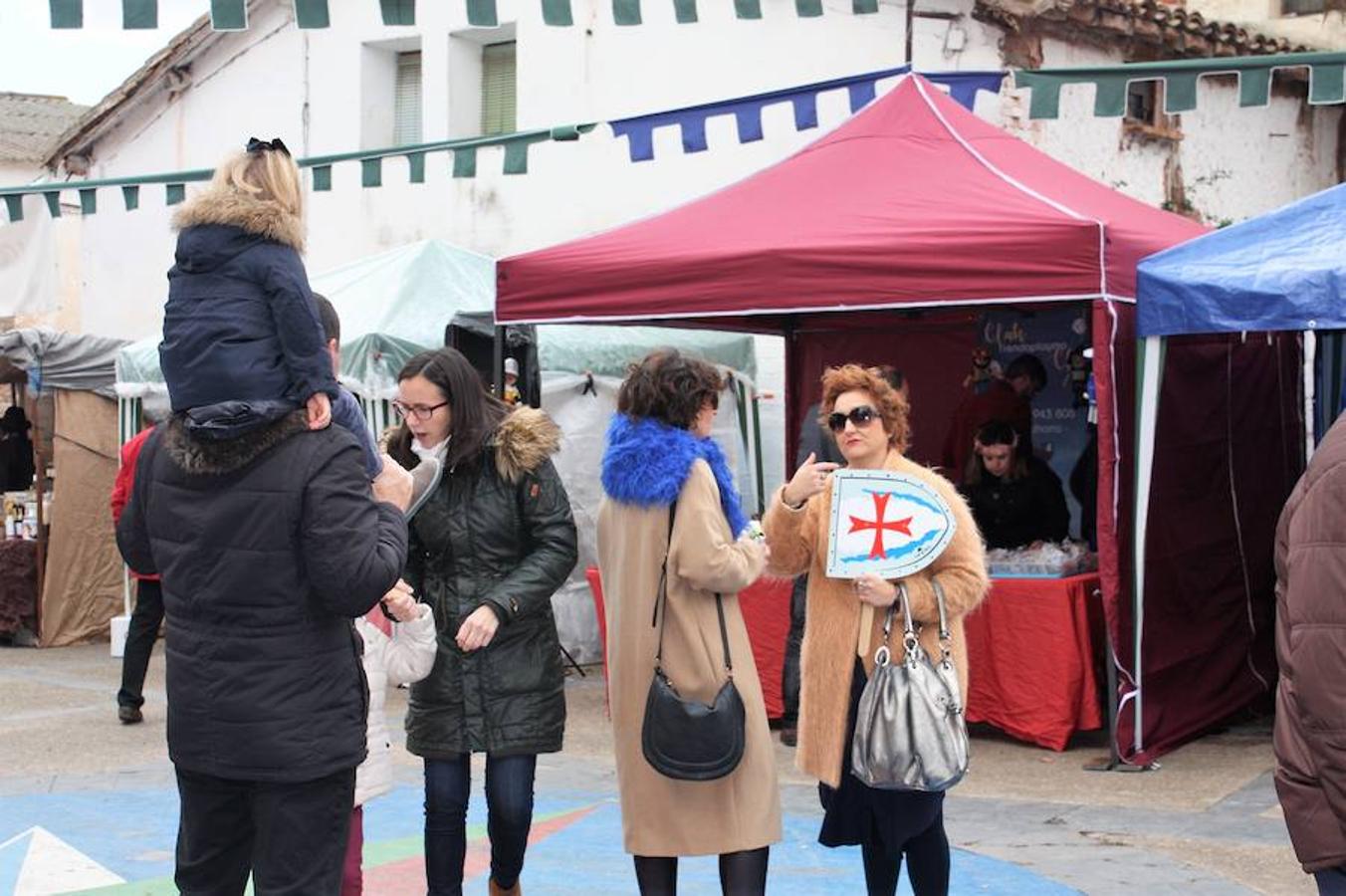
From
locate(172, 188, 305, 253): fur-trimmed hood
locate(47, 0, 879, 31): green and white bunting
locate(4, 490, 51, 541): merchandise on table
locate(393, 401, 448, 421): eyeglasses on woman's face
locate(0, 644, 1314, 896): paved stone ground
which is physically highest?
locate(47, 0, 879, 31): green and white bunting

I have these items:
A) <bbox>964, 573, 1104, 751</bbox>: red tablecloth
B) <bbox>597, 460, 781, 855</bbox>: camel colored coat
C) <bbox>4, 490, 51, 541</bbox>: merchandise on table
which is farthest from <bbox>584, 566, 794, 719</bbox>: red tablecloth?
<bbox>4, 490, 51, 541</bbox>: merchandise on table

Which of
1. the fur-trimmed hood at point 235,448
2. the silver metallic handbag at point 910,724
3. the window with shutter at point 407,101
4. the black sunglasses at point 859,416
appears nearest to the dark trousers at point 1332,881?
the silver metallic handbag at point 910,724

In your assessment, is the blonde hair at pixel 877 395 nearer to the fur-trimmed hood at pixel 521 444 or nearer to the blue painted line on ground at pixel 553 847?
the fur-trimmed hood at pixel 521 444

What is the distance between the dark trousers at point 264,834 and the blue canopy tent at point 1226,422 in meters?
5.03

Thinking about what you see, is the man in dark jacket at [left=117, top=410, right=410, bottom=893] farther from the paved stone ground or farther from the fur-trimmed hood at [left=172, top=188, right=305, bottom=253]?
the paved stone ground

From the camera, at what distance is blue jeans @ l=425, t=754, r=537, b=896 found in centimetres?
493

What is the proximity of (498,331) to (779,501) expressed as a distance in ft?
14.6

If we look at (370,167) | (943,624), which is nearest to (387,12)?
(370,167)

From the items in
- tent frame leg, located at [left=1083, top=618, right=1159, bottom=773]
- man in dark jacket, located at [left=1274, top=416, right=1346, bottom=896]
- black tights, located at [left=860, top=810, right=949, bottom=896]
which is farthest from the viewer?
tent frame leg, located at [left=1083, top=618, right=1159, bottom=773]

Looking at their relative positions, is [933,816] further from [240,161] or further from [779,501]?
[240,161]

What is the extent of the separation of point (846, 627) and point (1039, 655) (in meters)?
3.72

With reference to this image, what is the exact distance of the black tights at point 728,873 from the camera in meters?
4.63

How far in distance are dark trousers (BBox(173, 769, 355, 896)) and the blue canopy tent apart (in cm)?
503

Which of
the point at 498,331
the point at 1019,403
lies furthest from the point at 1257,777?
the point at 498,331
